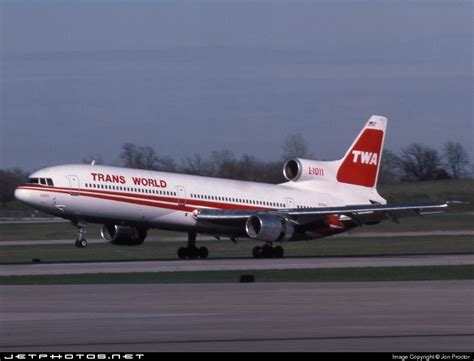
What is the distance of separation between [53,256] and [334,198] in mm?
14095

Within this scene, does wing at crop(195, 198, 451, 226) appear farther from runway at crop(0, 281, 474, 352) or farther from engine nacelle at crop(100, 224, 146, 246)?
runway at crop(0, 281, 474, 352)

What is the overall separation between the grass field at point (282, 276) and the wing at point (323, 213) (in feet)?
40.3

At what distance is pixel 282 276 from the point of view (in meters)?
34.8

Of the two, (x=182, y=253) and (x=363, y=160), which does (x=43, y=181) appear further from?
(x=363, y=160)

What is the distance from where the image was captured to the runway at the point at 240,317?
1764 cm

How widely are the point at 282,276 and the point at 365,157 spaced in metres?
23.3

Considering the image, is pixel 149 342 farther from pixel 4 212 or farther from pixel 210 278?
pixel 4 212

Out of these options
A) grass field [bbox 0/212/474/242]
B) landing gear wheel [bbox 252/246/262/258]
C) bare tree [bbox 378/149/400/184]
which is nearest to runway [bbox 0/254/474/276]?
landing gear wheel [bbox 252/246/262/258]

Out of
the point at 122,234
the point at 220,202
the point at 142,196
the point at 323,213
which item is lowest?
the point at 122,234

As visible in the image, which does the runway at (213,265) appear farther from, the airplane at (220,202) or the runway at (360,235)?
the runway at (360,235)

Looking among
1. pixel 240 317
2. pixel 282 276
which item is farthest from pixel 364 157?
pixel 240 317

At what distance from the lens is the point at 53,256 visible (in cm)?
5150

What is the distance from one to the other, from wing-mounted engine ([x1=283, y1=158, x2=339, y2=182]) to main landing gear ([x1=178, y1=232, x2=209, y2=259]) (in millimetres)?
6939

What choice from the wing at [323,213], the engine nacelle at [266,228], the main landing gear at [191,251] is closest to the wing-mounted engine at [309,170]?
the wing at [323,213]
